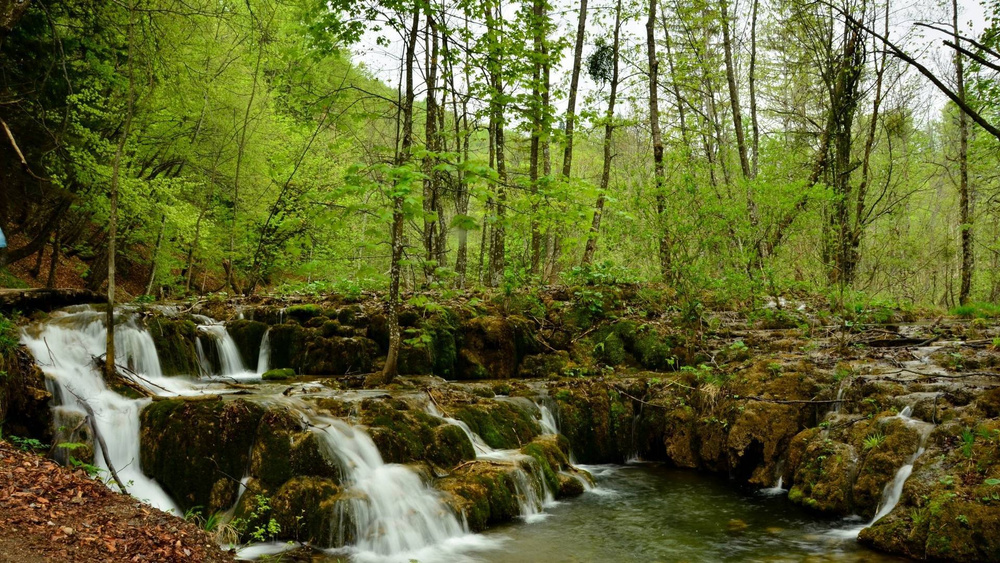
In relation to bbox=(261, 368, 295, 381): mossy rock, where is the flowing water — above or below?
below

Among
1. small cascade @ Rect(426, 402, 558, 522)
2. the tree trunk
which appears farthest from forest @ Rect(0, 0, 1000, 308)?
small cascade @ Rect(426, 402, 558, 522)

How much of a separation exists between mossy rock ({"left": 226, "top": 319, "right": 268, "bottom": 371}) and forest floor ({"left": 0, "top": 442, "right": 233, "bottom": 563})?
20.0ft

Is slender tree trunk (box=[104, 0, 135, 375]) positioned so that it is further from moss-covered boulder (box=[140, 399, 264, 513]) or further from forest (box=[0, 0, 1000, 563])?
moss-covered boulder (box=[140, 399, 264, 513])

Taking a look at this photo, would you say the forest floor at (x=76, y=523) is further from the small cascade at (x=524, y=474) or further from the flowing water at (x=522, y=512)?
the small cascade at (x=524, y=474)

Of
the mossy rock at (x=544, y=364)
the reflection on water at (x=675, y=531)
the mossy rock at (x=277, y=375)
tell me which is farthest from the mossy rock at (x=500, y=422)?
the mossy rock at (x=277, y=375)

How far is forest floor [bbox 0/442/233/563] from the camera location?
11.6ft

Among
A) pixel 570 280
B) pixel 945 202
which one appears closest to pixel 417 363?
pixel 570 280

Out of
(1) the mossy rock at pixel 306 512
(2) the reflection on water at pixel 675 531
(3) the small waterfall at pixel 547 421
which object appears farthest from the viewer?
(3) the small waterfall at pixel 547 421

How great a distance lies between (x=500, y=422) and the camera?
337 inches

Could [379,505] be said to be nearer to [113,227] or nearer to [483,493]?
[483,493]

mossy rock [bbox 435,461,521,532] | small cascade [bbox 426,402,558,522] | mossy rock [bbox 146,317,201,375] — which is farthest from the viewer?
mossy rock [bbox 146,317,201,375]

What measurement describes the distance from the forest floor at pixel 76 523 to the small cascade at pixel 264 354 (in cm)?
607

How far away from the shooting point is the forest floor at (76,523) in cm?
353

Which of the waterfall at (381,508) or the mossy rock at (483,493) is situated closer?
the waterfall at (381,508)
